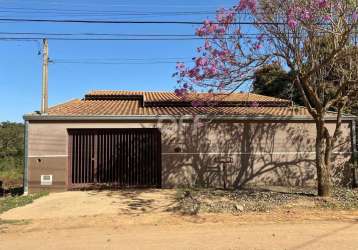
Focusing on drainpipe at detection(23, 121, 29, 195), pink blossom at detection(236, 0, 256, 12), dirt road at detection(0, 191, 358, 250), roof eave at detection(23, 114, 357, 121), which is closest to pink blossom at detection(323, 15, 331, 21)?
pink blossom at detection(236, 0, 256, 12)

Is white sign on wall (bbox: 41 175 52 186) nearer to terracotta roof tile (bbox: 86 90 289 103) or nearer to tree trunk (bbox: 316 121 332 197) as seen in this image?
terracotta roof tile (bbox: 86 90 289 103)

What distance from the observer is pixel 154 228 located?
34.0ft

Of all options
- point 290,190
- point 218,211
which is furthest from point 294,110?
point 218,211

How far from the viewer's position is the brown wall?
16625 millimetres

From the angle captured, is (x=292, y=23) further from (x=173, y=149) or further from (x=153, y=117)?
(x=173, y=149)

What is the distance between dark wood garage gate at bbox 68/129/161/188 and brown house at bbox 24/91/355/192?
4 centimetres

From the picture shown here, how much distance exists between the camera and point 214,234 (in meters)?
9.42

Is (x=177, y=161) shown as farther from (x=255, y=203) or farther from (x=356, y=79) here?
(x=356, y=79)

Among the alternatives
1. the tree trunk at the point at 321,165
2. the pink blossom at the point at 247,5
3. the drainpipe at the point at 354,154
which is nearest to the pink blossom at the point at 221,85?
the pink blossom at the point at 247,5

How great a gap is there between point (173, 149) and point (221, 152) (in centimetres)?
192

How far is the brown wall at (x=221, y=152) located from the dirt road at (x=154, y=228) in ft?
8.41

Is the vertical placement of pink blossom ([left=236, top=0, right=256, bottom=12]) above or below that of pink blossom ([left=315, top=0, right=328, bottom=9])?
above

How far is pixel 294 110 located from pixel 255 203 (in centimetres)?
687

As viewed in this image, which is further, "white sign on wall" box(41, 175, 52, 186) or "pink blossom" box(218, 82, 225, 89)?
"white sign on wall" box(41, 175, 52, 186)
